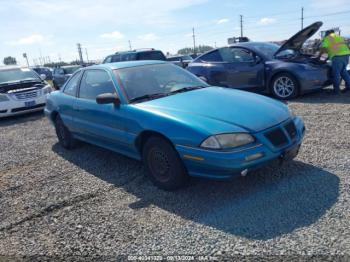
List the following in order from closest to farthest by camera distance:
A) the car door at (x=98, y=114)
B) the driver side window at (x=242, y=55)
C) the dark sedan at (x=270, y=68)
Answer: the car door at (x=98, y=114)
the dark sedan at (x=270, y=68)
the driver side window at (x=242, y=55)

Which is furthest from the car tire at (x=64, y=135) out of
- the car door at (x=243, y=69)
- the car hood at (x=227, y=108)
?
the car door at (x=243, y=69)

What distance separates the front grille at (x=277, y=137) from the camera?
3.70 m

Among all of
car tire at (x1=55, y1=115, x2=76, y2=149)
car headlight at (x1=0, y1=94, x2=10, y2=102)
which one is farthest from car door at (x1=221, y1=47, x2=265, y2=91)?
car headlight at (x1=0, y1=94, x2=10, y2=102)

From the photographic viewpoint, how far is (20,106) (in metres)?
9.98

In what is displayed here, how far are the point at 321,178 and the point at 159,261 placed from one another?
225cm

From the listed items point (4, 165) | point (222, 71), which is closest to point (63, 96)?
point (4, 165)

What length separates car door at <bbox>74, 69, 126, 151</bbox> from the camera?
15.0 ft

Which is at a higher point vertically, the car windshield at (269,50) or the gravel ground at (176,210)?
the car windshield at (269,50)

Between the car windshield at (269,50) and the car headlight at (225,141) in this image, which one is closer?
the car headlight at (225,141)

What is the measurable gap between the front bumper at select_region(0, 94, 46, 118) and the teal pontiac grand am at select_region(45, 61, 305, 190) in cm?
519

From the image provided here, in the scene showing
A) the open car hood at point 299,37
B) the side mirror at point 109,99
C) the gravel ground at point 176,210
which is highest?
the open car hood at point 299,37

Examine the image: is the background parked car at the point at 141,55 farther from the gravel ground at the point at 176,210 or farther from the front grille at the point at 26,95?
the gravel ground at the point at 176,210

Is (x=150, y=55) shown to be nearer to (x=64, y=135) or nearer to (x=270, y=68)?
(x=270, y=68)

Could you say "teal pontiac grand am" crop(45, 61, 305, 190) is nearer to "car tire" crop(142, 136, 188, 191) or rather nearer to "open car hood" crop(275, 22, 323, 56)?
"car tire" crop(142, 136, 188, 191)
